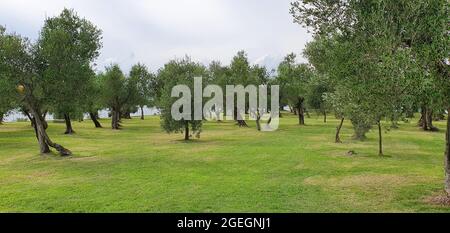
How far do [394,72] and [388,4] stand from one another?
347cm

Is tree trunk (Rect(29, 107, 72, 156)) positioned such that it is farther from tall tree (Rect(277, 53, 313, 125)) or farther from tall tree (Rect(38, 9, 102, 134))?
tall tree (Rect(277, 53, 313, 125))

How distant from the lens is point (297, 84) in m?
101

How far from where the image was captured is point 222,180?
29812mm

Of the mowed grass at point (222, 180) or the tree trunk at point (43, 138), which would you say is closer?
the mowed grass at point (222, 180)

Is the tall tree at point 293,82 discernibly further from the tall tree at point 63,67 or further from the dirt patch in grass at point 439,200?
the dirt patch in grass at point 439,200

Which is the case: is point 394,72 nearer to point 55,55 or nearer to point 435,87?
point 435,87

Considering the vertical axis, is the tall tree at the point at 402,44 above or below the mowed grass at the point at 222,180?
above

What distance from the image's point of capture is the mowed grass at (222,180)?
901 inches

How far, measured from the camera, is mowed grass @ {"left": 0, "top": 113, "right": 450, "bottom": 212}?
22875 mm

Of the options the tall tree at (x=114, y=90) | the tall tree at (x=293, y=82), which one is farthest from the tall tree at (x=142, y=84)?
the tall tree at (x=293, y=82)

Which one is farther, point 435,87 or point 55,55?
point 55,55

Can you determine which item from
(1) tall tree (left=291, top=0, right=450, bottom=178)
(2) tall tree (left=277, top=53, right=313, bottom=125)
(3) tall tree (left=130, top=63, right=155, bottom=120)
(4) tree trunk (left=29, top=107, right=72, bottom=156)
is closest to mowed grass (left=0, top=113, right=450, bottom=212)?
(4) tree trunk (left=29, top=107, right=72, bottom=156)

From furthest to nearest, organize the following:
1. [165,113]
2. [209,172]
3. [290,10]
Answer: [165,113] < [209,172] < [290,10]
